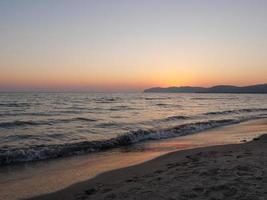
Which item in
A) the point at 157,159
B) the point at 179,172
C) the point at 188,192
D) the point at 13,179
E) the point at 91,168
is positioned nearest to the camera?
the point at 188,192

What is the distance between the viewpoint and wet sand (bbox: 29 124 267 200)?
593 cm

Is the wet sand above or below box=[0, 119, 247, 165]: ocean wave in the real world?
above

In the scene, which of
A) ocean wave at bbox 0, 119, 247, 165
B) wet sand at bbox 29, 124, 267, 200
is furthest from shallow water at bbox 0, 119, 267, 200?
ocean wave at bbox 0, 119, 247, 165

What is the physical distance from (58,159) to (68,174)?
2.76m

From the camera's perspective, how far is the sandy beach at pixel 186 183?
593 cm

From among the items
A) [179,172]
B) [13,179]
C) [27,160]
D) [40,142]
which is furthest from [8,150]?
[179,172]

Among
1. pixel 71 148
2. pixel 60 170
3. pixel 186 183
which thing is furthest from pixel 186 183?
pixel 71 148

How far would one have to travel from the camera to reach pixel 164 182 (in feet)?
22.9

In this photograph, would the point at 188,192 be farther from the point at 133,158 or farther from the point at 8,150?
the point at 8,150

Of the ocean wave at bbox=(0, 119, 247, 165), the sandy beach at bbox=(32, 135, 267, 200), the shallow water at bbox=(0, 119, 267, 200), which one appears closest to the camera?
the sandy beach at bbox=(32, 135, 267, 200)

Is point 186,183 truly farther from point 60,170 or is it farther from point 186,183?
point 60,170

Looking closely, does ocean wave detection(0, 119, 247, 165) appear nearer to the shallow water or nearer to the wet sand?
the shallow water

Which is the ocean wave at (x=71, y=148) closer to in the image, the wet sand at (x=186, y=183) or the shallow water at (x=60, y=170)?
the shallow water at (x=60, y=170)

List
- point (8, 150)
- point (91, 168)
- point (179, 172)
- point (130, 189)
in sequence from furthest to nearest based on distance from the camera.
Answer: point (8, 150) < point (91, 168) < point (179, 172) < point (130, 189)
